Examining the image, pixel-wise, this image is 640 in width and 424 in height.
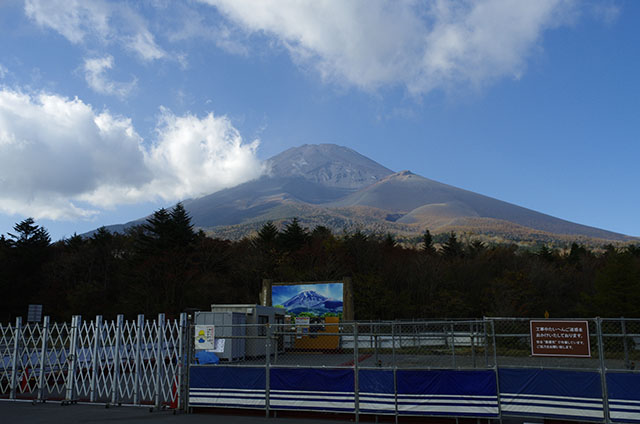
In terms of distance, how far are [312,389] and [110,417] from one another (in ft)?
17.0

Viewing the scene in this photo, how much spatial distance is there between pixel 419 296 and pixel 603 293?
20007 millimetres

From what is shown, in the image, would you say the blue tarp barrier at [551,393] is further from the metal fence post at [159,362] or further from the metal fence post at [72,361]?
the metal fence post at [72,361]

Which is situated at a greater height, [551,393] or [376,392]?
[551,393]

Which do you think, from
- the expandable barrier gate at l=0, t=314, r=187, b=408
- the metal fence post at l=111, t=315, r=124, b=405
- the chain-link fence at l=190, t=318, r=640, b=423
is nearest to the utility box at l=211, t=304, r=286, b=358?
the expandable barrier gate at l=0, t=314, r=187, b=408

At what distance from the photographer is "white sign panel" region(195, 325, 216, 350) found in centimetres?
1242

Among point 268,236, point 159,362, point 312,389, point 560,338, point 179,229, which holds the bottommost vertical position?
point 312,389

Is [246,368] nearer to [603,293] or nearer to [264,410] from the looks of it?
[264,410]

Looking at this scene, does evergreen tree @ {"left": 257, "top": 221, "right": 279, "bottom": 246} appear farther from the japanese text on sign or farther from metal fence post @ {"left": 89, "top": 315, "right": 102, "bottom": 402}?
the japanese text on sign

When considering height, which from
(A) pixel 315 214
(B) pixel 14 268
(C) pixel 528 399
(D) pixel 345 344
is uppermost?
(A) pixel 315 214

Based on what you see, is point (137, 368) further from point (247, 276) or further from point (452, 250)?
point (452, 250)

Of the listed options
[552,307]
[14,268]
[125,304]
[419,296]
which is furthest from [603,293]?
[14,268]

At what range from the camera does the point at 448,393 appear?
34.6ft

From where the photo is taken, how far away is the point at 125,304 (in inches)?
1988

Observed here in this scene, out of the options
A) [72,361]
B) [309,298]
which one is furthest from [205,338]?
[309,298]
